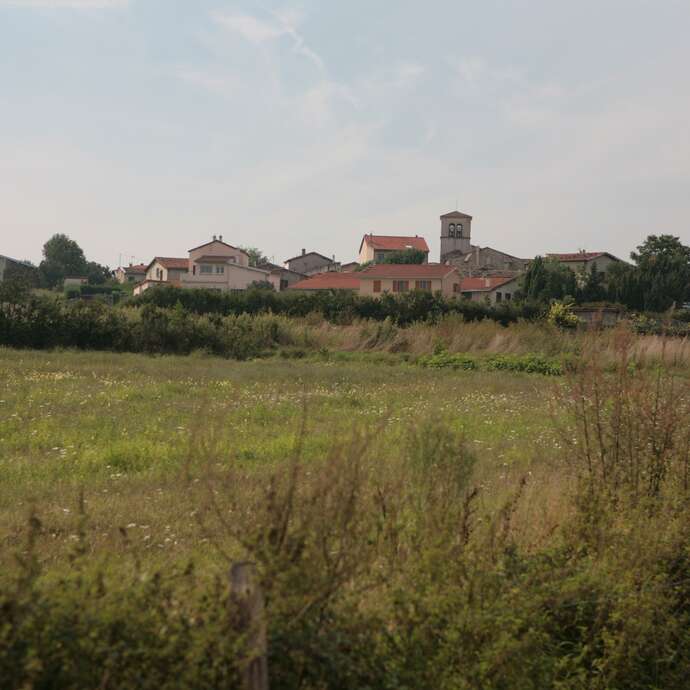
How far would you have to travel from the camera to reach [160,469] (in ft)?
24.1

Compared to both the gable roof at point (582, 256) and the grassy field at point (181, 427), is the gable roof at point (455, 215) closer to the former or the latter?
the gable roof at point (582, 256)

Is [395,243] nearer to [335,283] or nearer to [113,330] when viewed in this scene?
[335,283]

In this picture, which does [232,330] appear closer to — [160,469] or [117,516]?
[160,469]

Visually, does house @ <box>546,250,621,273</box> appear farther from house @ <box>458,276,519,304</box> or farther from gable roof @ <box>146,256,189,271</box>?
gable roof @ <box>146,256,189,271</box>

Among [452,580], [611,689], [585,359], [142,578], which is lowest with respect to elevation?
[611,689]

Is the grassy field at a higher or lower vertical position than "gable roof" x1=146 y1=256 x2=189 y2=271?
lower

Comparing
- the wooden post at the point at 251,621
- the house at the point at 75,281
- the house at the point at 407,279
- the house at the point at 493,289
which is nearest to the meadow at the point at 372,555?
the wooden post at the point at 251,621

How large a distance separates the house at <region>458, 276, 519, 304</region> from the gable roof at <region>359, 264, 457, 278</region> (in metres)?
2.12

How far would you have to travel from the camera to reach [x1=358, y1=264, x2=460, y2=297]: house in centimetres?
5997

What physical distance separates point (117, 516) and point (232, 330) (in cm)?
1989

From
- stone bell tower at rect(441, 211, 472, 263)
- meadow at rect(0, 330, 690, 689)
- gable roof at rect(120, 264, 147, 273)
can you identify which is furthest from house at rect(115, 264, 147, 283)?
meadow at rect(0, 330, 690, 689)

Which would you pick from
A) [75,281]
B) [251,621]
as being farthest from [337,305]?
[75,281]

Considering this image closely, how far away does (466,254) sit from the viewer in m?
87.4

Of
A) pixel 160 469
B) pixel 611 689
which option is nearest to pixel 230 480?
pixel 611 689
